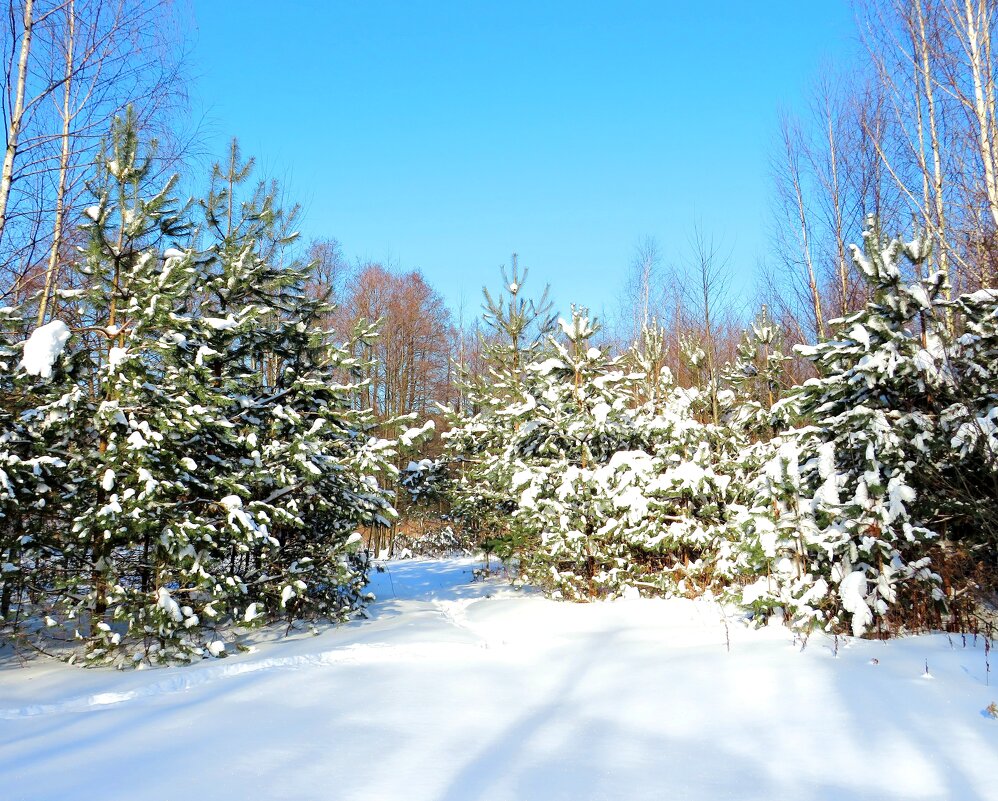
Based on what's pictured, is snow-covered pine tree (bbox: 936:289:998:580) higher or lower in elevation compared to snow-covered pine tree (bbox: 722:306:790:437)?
lower

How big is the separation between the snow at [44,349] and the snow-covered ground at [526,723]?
2859 millimetres

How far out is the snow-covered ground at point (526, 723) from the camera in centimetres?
312

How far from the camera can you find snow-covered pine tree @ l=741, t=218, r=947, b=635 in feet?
18.2

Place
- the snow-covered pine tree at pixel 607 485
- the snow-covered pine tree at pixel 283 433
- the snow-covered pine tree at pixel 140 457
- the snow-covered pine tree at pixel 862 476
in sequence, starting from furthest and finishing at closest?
the snow-covered pine tree at pixel 607 485
the snow-covered pine tree at pixel 283 433
the snow-covered pine tree at pixel 140 457
the snow-covered pine tree at pixel 862 476

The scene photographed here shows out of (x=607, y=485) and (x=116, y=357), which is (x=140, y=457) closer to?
(x=116, y=357)

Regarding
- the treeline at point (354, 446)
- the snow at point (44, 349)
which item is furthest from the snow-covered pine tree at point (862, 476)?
the snow at point (44, 349)

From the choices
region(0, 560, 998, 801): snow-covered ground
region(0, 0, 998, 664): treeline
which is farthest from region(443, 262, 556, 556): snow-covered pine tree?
region(0, 560, 998, 801): snow-covered ground

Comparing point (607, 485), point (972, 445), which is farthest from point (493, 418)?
point (972, 445)

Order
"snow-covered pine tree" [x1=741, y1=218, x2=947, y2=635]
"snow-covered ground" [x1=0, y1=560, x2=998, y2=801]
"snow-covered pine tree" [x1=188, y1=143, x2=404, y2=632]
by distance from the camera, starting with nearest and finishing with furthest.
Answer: "snow-covered ground" [x1=0, y1=560, x2=998, y2=801], "snow-covered pine tree" [x1=741, y1=218, x2=947, y2=635], "snow-covered pine tree" [x1=188, y1=143, x2=404, y2=632]

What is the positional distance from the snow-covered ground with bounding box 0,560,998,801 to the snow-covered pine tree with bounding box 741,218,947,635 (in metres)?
0.46

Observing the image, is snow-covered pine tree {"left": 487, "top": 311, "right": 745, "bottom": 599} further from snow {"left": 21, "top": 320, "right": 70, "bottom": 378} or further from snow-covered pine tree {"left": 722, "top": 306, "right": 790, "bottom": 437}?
snow {"left": 21, "top": 320, "right": 70, "bottom": 378}

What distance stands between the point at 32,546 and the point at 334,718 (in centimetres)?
419

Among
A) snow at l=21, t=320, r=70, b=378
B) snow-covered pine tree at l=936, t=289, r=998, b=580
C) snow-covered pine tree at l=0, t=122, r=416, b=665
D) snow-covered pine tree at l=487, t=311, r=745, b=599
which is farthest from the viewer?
snow-covered pine tree at l=487, t=311, r=745, b=599

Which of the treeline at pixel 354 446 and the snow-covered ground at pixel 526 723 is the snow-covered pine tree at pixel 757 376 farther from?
the snow-covered ground at pixel 526 723
